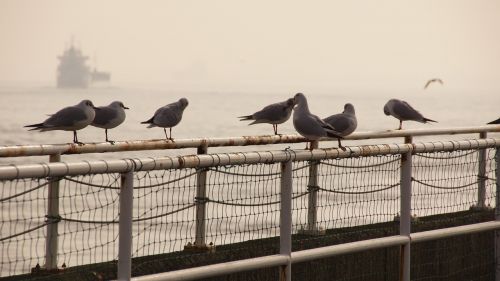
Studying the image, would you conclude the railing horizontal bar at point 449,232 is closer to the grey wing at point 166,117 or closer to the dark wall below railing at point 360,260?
the dark wall below railing at point 360,260

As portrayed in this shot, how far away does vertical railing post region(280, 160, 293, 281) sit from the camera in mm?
7250

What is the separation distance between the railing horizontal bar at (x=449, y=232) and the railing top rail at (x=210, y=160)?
593 millimetres

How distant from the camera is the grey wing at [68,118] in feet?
36.7

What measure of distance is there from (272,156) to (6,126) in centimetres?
12082

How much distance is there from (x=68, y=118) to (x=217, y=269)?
15.9ft

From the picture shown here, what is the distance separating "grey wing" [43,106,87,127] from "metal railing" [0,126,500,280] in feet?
6.95

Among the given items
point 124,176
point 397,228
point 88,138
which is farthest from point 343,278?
point 88,138

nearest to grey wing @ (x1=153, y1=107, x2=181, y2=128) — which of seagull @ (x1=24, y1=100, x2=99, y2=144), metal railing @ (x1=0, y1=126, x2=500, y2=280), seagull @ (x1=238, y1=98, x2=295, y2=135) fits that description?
seagull @ (x1=238, y1=98, x2=295, y2=135)

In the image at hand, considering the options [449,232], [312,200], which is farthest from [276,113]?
[449,232]

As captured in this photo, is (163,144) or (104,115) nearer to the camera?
(163,144)

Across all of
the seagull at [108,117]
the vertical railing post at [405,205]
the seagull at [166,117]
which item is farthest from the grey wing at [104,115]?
the vertical railing post at [405,205]

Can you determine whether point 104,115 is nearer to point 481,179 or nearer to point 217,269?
point 481,179

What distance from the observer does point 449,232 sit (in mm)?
8820

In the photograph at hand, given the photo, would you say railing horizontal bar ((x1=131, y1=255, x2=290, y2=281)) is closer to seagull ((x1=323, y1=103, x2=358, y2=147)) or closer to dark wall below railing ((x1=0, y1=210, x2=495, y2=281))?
dark wall below railing ((x1=0, y1=210, x2=495, y2=281))
